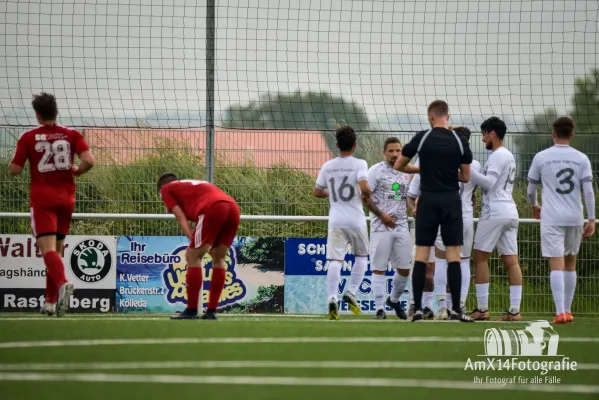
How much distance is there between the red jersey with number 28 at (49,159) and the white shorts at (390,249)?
11.6ft

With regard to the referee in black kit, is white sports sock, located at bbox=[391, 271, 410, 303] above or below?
below

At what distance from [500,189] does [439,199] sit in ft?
6.67

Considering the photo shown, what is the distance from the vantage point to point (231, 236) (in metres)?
10.3

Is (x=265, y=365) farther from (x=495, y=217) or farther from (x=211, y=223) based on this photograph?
(x=495, y=217)

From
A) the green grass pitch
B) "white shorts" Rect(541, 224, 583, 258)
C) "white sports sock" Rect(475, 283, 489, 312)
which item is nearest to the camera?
the green grass pitch

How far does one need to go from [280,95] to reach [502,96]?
294 centimetres

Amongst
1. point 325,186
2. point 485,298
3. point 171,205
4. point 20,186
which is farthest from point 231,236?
point 20,186

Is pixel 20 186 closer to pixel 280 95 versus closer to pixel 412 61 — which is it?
pixel 280 95

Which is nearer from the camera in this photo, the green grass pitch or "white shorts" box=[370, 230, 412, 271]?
the green grass pitch

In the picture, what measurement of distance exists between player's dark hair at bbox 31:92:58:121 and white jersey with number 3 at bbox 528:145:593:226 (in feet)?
15.3

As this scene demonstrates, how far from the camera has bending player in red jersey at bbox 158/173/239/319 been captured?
10047 millimetres

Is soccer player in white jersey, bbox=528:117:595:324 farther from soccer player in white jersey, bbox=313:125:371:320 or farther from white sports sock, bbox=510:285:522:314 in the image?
soccer player in white jersey, bbox=313:125:371:320

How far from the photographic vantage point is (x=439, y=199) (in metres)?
9.81

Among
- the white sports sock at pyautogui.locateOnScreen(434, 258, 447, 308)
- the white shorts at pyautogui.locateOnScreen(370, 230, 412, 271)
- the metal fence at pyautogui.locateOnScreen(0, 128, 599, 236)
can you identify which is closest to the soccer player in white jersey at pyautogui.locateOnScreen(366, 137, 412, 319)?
the white shorts at pyautogui.locateOnScreen(370, 230, 412, 271)
